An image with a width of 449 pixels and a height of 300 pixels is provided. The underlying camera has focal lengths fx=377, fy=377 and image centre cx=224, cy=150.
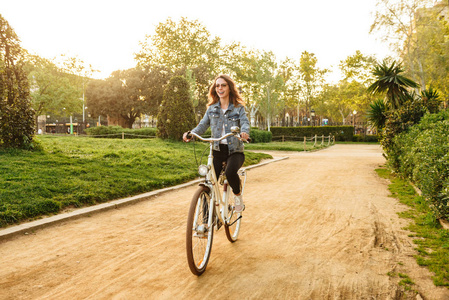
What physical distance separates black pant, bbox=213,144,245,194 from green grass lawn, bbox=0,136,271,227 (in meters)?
3.05

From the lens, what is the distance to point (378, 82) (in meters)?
15.4

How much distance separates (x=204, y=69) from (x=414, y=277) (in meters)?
39.3

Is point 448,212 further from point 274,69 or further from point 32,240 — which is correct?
point 274,69

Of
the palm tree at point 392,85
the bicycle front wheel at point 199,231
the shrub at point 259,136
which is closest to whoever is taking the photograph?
the bicycle front wheel at point 199,231

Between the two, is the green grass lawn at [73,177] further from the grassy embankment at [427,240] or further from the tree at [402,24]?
the tree at [402,24]

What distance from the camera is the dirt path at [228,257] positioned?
127 inches

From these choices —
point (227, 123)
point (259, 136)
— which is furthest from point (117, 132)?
point (227, 123)

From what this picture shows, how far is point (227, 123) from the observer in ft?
14.3

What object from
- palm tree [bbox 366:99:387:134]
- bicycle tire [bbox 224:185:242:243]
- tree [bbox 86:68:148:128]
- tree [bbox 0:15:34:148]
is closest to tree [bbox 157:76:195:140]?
tree [bbox 0:15:34:148]

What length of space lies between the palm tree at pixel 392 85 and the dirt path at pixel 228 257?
31.3 feet

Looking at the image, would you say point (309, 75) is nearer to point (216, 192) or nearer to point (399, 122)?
point (399, 122)

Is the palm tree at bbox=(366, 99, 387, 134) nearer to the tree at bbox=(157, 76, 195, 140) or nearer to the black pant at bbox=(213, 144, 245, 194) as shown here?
the tree at bbox=(157, 76, 195, 140)

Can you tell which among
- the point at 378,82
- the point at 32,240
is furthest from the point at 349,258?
the point at 378,82

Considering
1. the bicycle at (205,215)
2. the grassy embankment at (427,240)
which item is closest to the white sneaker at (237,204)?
the bicycle at (205,215)
